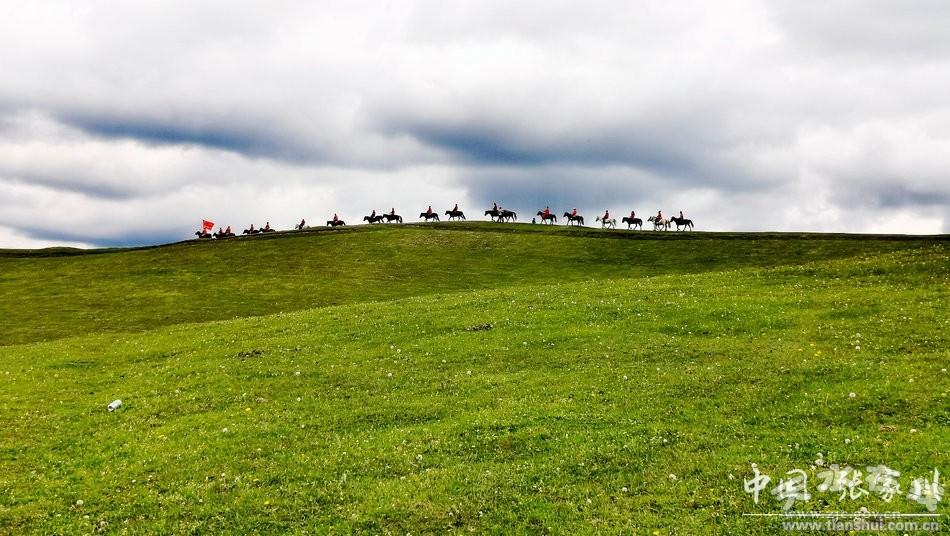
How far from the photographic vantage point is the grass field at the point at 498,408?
45.4 feet

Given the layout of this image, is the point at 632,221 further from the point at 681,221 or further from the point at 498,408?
the point at 498,408

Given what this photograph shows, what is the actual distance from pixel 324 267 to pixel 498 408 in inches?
2253

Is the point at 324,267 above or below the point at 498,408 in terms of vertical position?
above

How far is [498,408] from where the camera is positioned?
65.2 feet

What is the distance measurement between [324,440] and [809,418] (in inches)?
553

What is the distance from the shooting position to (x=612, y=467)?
15125mm

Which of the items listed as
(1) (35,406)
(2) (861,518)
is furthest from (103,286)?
(2) (861,518)

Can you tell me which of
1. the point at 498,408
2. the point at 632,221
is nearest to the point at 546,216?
the point at 632,221

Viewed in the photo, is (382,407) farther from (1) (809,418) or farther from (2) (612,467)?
(1) (809,418)

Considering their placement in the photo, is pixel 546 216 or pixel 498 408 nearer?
pixel 498 408

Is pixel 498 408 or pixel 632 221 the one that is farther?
pixel 632 221

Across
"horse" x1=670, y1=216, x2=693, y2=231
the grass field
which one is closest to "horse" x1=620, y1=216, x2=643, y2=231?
"horse" x1=670, y1=216, x2=693, y2=231

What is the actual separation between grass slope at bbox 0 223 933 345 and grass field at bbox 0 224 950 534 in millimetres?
9087

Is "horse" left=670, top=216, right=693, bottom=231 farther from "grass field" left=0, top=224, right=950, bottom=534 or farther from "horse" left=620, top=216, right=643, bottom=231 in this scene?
"grass field" left=0, top=224, right=950, bottom=534
